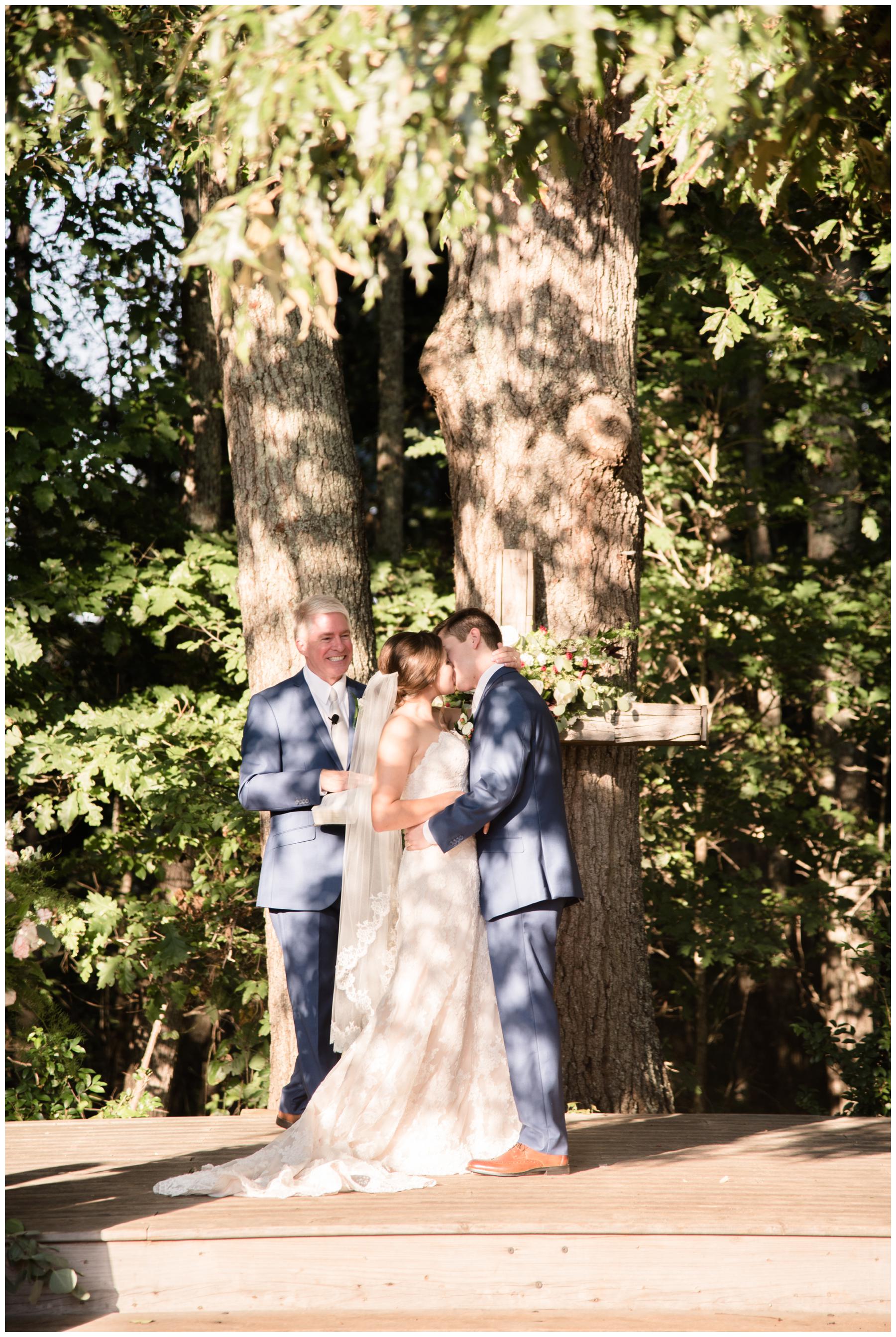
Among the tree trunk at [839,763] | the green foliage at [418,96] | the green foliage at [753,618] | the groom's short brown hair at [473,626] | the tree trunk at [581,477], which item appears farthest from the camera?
the tree trunk at [839,763]

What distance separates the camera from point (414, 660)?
4.32 meters

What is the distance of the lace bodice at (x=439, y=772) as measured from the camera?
4.37 metres

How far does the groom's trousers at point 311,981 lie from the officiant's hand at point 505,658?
1.18 m

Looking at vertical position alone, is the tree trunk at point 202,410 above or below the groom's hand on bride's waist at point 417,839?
above

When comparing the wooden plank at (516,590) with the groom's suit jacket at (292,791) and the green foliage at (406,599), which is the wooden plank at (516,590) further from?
the green foliage at (406,599)

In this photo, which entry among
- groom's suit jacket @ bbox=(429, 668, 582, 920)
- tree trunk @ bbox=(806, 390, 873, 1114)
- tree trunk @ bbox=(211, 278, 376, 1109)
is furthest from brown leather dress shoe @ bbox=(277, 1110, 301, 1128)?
tree trunk @ bbox=(806, 390, 873, 1114)

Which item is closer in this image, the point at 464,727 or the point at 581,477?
the point at 464,727

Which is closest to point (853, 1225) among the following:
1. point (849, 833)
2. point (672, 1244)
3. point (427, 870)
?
point (672, 1244)

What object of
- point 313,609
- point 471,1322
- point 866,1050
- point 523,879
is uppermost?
point 313,609

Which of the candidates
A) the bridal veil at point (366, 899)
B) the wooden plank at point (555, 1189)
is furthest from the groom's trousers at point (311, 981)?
the wooden plank at point (555, 1189)

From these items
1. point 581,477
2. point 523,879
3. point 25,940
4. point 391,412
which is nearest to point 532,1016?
point 523,879

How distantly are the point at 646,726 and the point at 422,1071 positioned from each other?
1.66 m

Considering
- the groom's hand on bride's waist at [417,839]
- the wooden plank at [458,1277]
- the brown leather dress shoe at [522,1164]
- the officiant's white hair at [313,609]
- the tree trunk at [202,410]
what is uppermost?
the tree trunk at [202,410]

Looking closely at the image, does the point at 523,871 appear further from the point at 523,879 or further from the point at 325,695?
the point at 325,695
